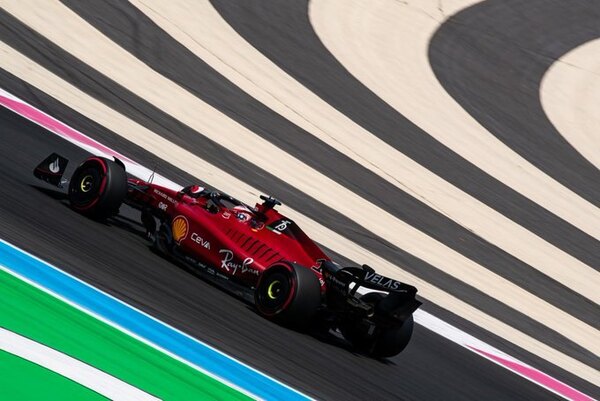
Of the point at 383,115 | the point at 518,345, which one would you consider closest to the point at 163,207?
the point at 518,345

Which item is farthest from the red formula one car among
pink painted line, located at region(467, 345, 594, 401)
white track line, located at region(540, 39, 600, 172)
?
white track line, located at region(540, 39, 600, 172)

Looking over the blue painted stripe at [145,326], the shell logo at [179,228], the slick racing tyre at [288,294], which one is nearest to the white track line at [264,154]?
the shell logo at [179,228]

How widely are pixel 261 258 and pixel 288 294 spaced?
53 cm

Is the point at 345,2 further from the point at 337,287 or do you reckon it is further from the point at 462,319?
the point at 337,287

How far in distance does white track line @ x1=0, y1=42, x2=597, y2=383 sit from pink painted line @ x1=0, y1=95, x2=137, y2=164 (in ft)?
0.31

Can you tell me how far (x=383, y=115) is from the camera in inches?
577

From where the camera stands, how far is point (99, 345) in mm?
5195

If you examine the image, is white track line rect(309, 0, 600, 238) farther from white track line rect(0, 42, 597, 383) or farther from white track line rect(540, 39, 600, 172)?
white track line rect(0, 42, 597, 383)

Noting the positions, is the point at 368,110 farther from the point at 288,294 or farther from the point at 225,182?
the point at 288,294

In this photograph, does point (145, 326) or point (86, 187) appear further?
point (86, 187)

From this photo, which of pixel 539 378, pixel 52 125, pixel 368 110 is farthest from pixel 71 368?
pixel 368 110

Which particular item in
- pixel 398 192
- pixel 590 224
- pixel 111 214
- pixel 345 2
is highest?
pixel 345 2

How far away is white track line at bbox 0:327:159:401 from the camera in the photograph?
15.2 feet

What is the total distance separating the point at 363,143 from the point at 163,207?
5.65 meters
